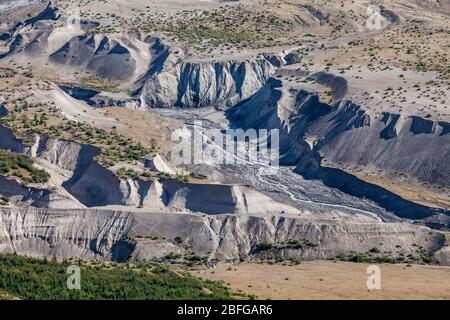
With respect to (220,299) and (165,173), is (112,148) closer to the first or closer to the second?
(165,173)

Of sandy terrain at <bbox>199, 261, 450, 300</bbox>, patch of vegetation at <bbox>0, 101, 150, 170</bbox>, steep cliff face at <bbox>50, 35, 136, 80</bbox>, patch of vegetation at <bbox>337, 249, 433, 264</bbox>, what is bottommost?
steep cliff face at <bbox>50, 35, 136, 80</bbox>

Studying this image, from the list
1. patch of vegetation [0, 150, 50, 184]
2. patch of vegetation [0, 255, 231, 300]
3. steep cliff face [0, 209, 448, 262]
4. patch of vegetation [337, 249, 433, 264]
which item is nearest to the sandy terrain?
patch of vegetation [337, 249, 433, 264]

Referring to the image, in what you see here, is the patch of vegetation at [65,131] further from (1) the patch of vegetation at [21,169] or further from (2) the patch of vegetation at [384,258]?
(2) the patch of vegetation at [384,258]

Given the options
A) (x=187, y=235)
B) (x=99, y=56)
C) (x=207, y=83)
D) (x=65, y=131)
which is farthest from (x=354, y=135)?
(x=99, y=56)

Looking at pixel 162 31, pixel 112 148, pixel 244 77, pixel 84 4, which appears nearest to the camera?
pixel 112 148

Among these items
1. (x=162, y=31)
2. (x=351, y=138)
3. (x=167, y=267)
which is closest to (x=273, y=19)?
(x=162, y=31)

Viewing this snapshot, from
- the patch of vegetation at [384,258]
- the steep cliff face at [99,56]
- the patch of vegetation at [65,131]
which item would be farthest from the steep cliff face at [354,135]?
the steep cliff face at [99,56]

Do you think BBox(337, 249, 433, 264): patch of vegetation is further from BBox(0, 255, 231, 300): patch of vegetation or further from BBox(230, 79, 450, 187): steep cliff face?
BBox(230, 79, 450, 187): steep cliff face
